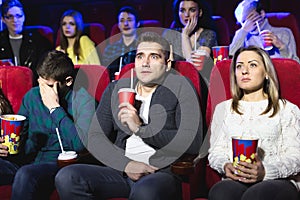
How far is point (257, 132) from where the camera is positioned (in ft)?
5.26

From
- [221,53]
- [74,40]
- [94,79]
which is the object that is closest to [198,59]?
[221,53]

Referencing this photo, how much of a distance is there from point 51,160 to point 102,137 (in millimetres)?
215

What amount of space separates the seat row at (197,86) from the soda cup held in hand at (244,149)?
159 mm

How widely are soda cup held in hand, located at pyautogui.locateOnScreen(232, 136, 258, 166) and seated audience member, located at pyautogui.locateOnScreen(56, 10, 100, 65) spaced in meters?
1.63

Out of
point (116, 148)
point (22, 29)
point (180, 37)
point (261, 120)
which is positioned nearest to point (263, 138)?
point (261, 120)

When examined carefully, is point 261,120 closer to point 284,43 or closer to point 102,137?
point 102,137

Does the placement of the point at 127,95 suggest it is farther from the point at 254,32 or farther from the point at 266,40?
the point at 254,32

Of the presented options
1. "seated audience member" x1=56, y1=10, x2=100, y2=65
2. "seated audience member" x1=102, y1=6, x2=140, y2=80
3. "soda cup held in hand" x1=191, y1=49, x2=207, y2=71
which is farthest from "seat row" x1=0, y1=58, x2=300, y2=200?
"seated audience member" x1=56, y1=10, x2=100, y2=65

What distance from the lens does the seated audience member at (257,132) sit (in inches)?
Answer: 58.2

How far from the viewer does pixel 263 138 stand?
159 cm

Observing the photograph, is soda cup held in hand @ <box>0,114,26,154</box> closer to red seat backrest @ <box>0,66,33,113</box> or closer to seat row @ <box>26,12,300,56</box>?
red seat backrest @ <box>0,66,33,113</box>

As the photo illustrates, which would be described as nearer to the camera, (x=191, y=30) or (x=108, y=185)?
(x=108, y=185)

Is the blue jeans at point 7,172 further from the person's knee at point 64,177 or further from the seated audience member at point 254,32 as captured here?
the seated audience member at point 254,32

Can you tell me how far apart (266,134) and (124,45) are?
1440mm
